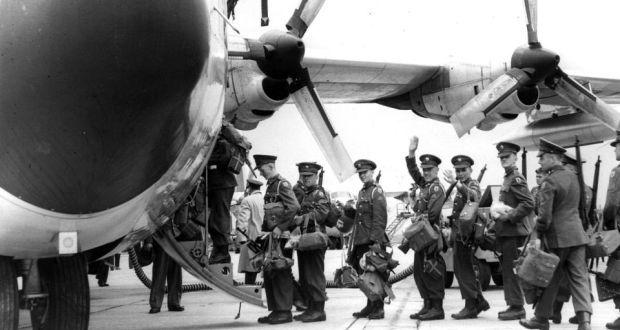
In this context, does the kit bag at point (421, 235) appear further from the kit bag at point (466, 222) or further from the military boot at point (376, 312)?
the military boot at point (376, 312)

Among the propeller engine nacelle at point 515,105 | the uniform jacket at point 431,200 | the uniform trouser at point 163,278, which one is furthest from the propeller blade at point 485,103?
the uniform trouser at point 163,278

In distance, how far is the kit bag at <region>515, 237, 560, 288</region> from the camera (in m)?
6.10

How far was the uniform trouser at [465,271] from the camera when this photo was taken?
25.3 feet

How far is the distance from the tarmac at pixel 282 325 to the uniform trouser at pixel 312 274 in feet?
1.03

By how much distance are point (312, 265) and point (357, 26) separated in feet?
35.9

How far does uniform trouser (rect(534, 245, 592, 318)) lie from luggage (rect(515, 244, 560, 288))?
149 millimetres

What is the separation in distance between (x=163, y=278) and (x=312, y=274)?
5.50 ft

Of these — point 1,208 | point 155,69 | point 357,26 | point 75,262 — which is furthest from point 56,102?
point 357,26

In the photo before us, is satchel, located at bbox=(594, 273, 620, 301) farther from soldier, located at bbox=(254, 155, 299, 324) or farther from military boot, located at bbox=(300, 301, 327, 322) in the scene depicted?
soldier, located at bbox=(254, 155, 299, 324)

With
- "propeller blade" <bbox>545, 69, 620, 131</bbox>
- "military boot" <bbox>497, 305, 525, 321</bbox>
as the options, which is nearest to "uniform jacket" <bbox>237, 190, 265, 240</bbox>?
"military boot" <bbox>497, 305, 525, 321</bbox>

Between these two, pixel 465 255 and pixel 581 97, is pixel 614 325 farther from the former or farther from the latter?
pixel 581 97

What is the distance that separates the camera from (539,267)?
6.13 meters

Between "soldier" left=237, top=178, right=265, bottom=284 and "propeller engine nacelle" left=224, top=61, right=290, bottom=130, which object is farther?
"soldier" left=237, top=178, right=265, bottom=284

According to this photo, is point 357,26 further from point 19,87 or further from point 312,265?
point 19,87
